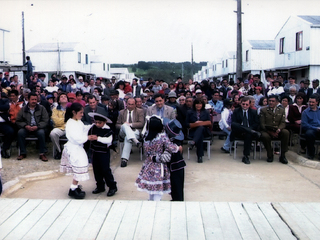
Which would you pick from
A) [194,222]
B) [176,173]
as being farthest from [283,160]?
[194,222]

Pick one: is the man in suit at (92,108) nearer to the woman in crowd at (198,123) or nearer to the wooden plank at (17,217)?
the woman in crowd at (198,123)

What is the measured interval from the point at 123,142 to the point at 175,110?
1532 mm

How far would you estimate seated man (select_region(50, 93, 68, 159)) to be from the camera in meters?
7.97

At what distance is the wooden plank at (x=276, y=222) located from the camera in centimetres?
308

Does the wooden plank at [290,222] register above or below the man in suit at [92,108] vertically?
below

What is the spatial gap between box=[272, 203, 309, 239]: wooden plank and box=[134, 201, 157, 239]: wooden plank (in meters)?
1.21

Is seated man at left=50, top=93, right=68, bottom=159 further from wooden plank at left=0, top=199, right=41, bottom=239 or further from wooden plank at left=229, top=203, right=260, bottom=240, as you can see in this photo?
wooden plank at left=229, top=203, right=260, bottom=240

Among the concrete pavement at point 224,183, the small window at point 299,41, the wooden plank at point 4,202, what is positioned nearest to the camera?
the wooden plank at point 4,202

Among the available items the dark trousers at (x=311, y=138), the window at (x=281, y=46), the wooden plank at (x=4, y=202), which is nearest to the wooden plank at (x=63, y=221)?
the wooden plank at (x=4, y=202)

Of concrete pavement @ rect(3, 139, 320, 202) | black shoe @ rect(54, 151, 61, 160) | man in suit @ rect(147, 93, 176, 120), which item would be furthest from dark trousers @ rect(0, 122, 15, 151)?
man in suit @ rect(147, 93, 176, 120)

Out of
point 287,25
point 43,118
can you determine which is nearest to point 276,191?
point 43,118

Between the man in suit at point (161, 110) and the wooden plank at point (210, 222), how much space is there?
469cm

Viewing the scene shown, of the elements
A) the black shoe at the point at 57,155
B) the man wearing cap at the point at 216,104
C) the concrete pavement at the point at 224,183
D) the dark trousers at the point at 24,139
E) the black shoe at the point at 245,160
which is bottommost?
the concrete pavement at the point at 224,183

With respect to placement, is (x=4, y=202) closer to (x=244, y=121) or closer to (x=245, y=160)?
(x=245, y=160)
